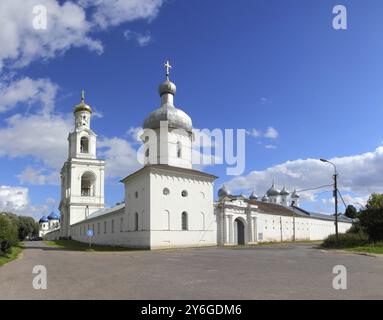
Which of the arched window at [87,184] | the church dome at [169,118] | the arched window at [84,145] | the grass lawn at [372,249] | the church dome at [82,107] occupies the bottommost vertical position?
the grass lawn at [372,249]

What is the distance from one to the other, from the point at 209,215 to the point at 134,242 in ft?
24.5

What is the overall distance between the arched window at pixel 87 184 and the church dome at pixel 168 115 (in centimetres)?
2989

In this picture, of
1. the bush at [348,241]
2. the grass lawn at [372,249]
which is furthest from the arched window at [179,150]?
the grass lawn at [372,249]

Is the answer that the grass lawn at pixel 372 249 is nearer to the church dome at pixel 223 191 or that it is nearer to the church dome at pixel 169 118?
the church dome at pixel 169 118

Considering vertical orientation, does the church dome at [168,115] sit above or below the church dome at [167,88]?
below

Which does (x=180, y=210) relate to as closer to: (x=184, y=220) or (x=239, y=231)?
(x=184, y=220)

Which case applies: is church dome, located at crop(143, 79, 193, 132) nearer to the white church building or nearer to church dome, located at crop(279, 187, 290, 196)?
the white church building

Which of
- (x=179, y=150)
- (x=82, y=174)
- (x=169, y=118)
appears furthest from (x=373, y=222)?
A: (x=82, y=174)

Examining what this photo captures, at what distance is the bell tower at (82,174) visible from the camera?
63000mm

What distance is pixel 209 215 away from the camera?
3634 cm

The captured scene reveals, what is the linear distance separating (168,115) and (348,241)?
19546 mm

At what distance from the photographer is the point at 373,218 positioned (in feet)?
90.3

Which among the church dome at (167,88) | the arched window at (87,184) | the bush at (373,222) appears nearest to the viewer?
the bush at (373,222)
